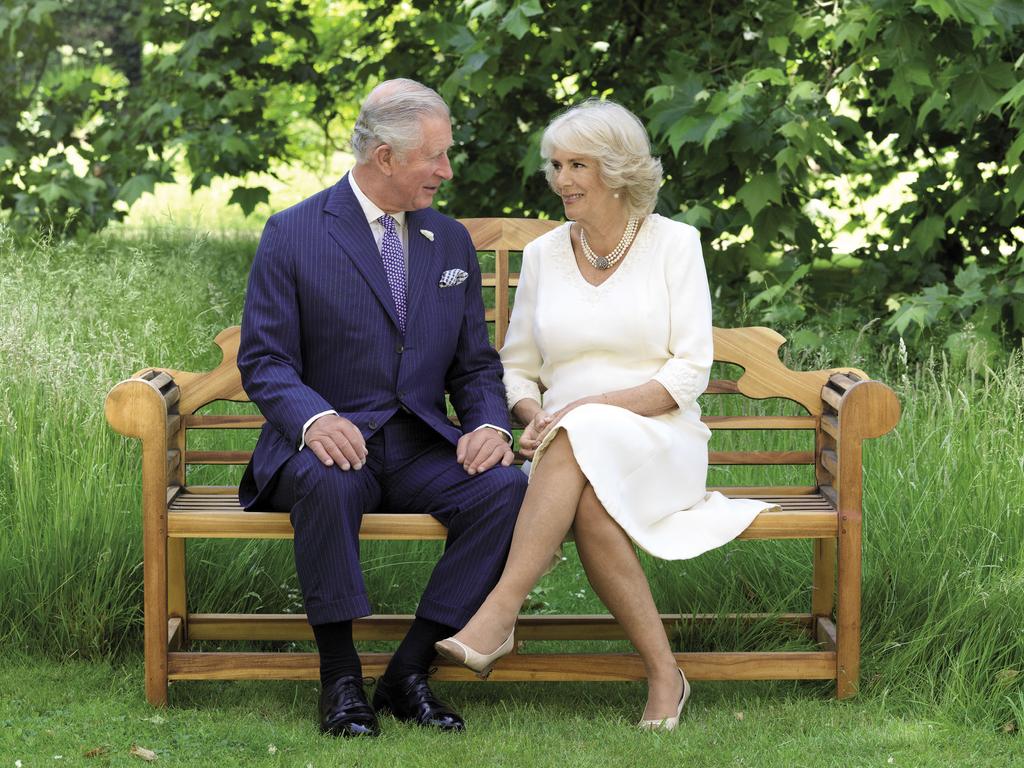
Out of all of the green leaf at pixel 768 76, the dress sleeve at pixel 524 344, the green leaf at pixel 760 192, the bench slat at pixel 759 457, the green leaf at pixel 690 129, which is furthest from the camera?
the green leaf at pixel 760 192

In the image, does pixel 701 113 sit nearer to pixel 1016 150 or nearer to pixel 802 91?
pixel 802 91

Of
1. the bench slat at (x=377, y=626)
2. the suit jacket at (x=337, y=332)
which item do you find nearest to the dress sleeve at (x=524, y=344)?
the suit jacket at (x=337, y=332)

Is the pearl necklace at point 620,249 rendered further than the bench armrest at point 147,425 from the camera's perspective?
Yes

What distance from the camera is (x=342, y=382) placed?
3354 mm

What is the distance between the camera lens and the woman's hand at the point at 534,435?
11.1 ft

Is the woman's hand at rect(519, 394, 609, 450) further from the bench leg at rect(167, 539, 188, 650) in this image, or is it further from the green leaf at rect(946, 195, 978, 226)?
the green leaf at rect(946, 195, 978, 226)

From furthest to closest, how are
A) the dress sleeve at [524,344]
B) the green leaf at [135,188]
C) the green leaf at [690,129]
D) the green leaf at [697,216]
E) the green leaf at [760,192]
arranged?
the green leaf at [135,188] < the green leaf at [697,216] < the green leaf at [760,192] < the green leaf at [690,129] < the dress sleeve at [524,344]

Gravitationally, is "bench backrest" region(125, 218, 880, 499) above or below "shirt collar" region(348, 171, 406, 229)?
below

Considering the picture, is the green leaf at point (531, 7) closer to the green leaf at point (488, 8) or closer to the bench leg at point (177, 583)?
the green leaf at point (488, 8)

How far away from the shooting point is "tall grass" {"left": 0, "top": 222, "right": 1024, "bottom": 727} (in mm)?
3369

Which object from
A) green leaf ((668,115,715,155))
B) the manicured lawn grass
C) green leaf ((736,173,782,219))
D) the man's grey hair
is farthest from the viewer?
green leaf ((736,173,782,219))

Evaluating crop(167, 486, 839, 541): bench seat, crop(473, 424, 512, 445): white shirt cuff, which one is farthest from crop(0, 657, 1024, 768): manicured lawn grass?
crop(473, 424, 512, 445): white shirt cuff

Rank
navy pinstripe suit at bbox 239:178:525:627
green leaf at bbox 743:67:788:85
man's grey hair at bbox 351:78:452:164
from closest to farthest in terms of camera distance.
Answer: navy pinstripe suit at bbox 239:178:525:627 < man's grey hair at bbox 351:78:452:164 < green leaf at bbox 743:67:788:85

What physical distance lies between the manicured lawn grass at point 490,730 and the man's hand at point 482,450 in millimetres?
628
